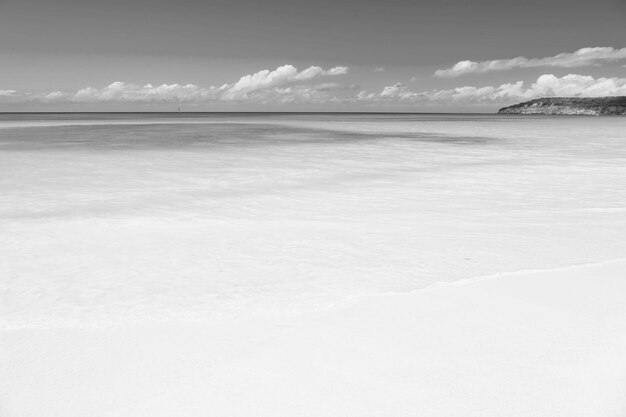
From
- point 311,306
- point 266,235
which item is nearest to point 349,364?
point 311,306

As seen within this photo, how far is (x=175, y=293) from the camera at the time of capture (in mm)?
3908

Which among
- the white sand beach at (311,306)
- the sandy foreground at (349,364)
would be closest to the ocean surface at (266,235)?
the white sand beach at (311,306)

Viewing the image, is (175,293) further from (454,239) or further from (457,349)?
(454,239)

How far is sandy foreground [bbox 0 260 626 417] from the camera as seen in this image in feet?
8.05

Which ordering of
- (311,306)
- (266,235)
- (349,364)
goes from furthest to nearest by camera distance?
(266,235) → (311,306) → (349,364)

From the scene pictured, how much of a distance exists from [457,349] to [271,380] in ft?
3.60

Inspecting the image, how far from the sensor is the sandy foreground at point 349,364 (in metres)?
2.45

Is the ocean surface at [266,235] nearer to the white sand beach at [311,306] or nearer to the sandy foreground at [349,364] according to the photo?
the white sand beach at [311,306]

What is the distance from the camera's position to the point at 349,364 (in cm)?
282

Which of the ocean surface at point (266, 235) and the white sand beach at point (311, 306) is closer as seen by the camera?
the white sand beach at point (311, 306)

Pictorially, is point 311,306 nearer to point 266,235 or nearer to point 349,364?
point 349,364

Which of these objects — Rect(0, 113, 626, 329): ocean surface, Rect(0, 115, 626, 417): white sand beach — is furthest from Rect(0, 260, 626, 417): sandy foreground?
Rect(0, 113, 626, 329): ocean surface

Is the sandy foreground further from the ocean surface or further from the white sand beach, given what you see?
the ocean surface

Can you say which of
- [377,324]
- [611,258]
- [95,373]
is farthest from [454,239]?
[95,373]
